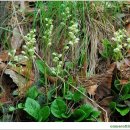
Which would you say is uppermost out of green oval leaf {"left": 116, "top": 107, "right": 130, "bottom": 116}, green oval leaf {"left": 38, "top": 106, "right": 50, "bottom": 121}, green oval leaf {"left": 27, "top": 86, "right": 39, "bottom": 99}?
green oval leaf {"left": 27, "top": 86, "right": 39, "bottom": 99}

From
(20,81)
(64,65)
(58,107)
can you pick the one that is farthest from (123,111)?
(20,81)

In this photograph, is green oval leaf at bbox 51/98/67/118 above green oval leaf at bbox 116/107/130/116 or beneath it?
above

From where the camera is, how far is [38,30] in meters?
2.93

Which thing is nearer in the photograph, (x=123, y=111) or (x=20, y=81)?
(x=123, y=111)

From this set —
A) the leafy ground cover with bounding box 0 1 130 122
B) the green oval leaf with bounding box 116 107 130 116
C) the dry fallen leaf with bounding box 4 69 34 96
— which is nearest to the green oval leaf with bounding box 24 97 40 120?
the leafy ground cover with bounding box 0 1 130 122

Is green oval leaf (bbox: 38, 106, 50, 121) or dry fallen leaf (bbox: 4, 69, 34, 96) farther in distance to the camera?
dry fallen leaf (bbox: 4, 69, 34, 96)

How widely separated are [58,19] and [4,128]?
958 millimetres

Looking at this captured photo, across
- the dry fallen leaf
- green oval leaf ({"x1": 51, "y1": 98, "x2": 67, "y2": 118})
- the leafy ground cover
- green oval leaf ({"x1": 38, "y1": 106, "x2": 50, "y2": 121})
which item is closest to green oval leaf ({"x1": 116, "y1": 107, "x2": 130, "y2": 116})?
the leafy ground cover

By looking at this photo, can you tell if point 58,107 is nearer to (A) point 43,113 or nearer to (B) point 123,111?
(A) point 43,113

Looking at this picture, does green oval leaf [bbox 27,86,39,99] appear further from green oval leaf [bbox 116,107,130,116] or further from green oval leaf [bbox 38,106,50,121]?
green oval leaf [bbox 116,107,130,116]

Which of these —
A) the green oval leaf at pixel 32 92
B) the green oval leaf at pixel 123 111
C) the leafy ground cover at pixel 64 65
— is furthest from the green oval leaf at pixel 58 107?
the green oval leaf at pixel 123 111

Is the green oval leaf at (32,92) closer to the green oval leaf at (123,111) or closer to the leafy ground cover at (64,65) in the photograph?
the leafy ground cover at (64,65)

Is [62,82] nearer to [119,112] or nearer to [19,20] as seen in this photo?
[119,112]

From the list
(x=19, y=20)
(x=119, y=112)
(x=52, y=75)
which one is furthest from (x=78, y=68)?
(x=19, y=20)
